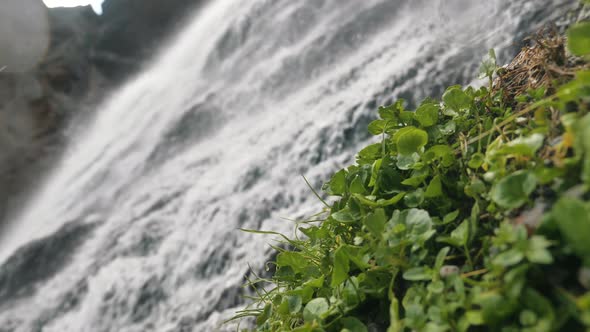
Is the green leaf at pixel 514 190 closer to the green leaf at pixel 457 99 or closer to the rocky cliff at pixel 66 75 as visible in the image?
the green leaf at pixel 457 99

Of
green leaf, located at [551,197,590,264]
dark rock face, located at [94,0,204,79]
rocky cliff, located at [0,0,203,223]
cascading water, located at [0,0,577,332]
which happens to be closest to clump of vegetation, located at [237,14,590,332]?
green leaf, located at [551,197,590,264]

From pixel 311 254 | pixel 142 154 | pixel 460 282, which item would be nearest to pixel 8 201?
pixel 142 154

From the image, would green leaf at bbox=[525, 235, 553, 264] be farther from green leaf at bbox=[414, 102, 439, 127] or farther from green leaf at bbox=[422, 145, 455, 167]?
green leaf at bbox=[414, 102, 439, 127]

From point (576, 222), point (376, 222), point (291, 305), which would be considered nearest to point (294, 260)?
point (291, 305)

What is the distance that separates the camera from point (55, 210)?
16.7 feet

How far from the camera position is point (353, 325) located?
2.59 ft

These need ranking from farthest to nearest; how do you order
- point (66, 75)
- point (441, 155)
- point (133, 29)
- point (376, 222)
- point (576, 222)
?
point (133, 29) → point (66, 75) → point (441, 155) → point (376, 222) → point (576, 222)

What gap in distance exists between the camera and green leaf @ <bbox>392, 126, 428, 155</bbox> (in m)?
0.89

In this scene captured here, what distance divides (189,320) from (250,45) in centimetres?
374

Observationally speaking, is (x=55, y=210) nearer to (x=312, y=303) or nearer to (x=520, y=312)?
(x=312, y=303)

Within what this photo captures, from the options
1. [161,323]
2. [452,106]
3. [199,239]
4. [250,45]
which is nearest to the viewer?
[452,106]

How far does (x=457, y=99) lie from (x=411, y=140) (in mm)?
231

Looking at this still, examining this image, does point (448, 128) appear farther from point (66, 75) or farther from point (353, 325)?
point (66, 75)

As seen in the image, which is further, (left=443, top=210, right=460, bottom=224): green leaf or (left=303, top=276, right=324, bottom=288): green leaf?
(left=303, top=276, right=324, bottom=288): green leaf
